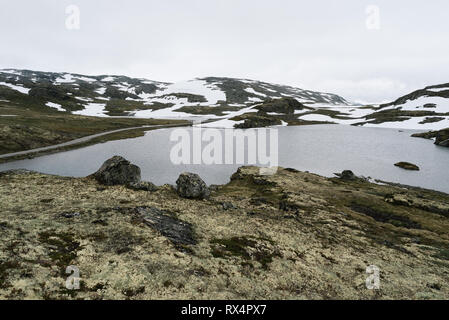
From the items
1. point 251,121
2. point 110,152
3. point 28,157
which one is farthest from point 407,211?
point 251,121

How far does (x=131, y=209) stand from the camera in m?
24.8

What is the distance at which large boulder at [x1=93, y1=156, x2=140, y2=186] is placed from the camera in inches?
1325

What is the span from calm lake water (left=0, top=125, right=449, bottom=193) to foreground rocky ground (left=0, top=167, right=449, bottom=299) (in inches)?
777

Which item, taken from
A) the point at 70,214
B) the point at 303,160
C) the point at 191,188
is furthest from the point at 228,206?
the point at 303,160

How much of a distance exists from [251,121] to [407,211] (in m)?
123

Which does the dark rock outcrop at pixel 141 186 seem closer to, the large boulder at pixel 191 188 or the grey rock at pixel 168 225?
the large boulder at pixel 191 188

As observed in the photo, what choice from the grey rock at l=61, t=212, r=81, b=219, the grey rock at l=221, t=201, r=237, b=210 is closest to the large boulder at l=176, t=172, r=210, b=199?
the grey rock at l=221, t=201, r=237, b=210

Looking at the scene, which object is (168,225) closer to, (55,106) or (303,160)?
(303,160)

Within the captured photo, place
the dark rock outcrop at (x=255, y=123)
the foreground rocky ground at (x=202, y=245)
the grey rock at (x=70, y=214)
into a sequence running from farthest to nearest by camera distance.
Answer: the dark rock outcrop at (x=255, y=123)
the grey rock at (x=70, y=214)
the foreground rocky ground at (x=202, y=245)

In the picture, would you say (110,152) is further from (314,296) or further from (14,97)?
(14,97)

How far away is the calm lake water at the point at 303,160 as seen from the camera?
5338 centimetres

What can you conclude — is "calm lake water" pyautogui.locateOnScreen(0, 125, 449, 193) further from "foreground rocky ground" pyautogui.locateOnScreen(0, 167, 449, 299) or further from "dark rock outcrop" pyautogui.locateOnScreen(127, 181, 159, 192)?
"foreground rocky ground" pyautogui.locateOnScreen(0, 167, 449, 299)

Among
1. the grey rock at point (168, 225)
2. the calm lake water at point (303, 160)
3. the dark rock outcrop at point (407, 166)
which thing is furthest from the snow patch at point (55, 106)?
the dark rock outcrop at point (407, 166)

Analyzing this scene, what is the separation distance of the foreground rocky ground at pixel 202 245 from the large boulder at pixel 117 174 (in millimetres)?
1532
